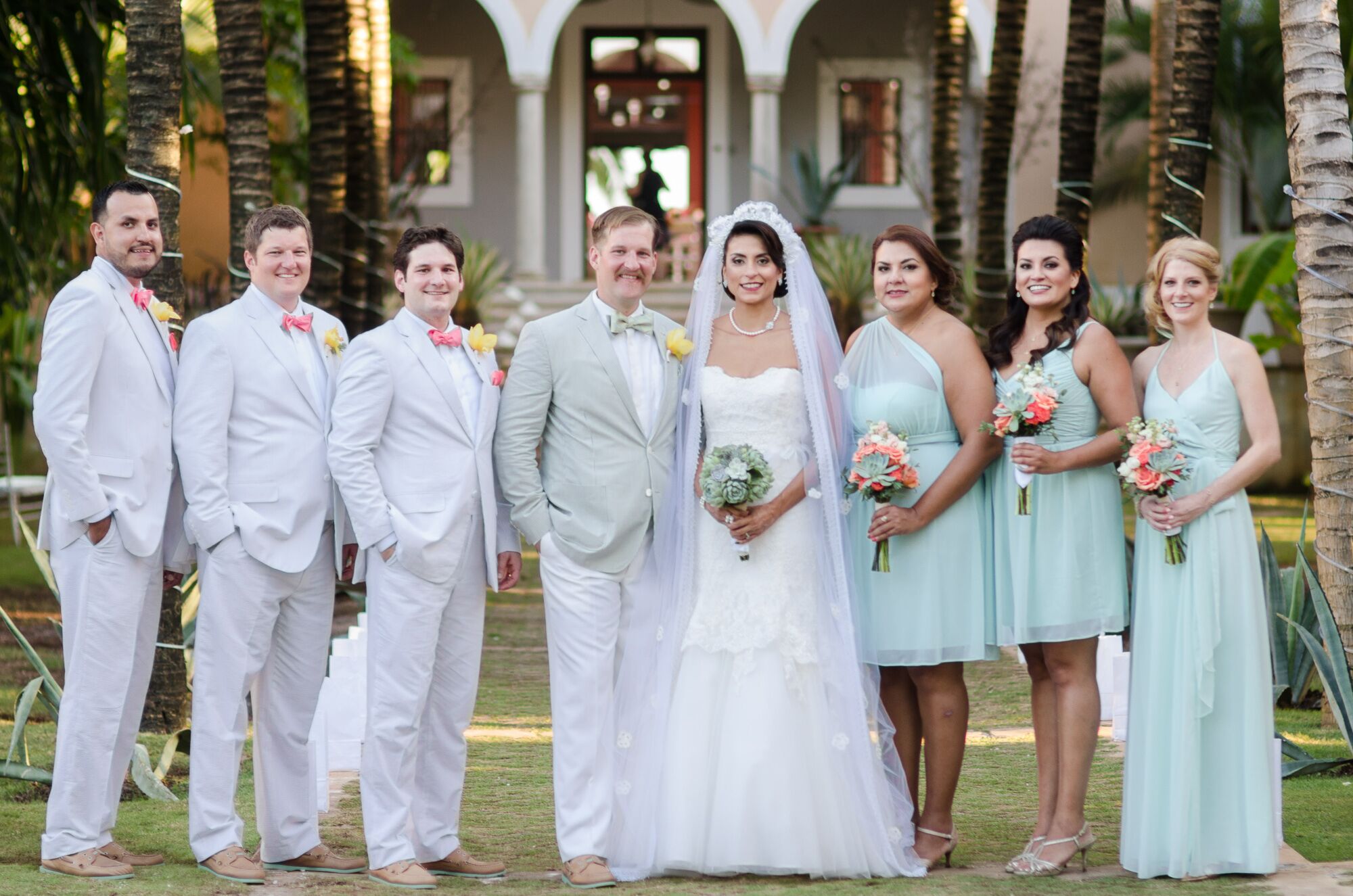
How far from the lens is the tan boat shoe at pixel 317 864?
18.1 ft

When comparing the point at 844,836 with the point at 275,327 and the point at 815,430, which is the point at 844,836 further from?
the point at 275,327

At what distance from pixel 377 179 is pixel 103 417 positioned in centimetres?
717

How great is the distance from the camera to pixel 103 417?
5375 mm

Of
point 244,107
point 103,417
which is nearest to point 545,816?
point 103,417

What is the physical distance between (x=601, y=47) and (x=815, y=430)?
1947 centimetres

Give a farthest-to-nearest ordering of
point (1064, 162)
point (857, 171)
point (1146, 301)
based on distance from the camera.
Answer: point (857, 171) → point (1064, 162) → point (1146, 301)

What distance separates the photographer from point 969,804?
6473 millimetres

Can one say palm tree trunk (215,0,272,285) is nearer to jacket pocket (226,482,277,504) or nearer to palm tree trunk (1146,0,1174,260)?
jacket pocket (226,482,277,504)

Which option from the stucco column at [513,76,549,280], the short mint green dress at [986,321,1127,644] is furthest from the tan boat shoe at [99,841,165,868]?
the stucco column at [513,76,549,280]

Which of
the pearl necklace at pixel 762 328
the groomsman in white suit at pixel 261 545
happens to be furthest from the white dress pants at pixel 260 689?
the pearl necklace at pixel 762 328

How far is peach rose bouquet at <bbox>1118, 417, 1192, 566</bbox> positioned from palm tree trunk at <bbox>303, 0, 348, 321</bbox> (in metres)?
7.00

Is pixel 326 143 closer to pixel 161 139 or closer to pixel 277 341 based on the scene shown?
pixel 161 139

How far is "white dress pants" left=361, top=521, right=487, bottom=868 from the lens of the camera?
212 inches

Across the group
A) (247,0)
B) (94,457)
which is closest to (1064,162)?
(247,0)
